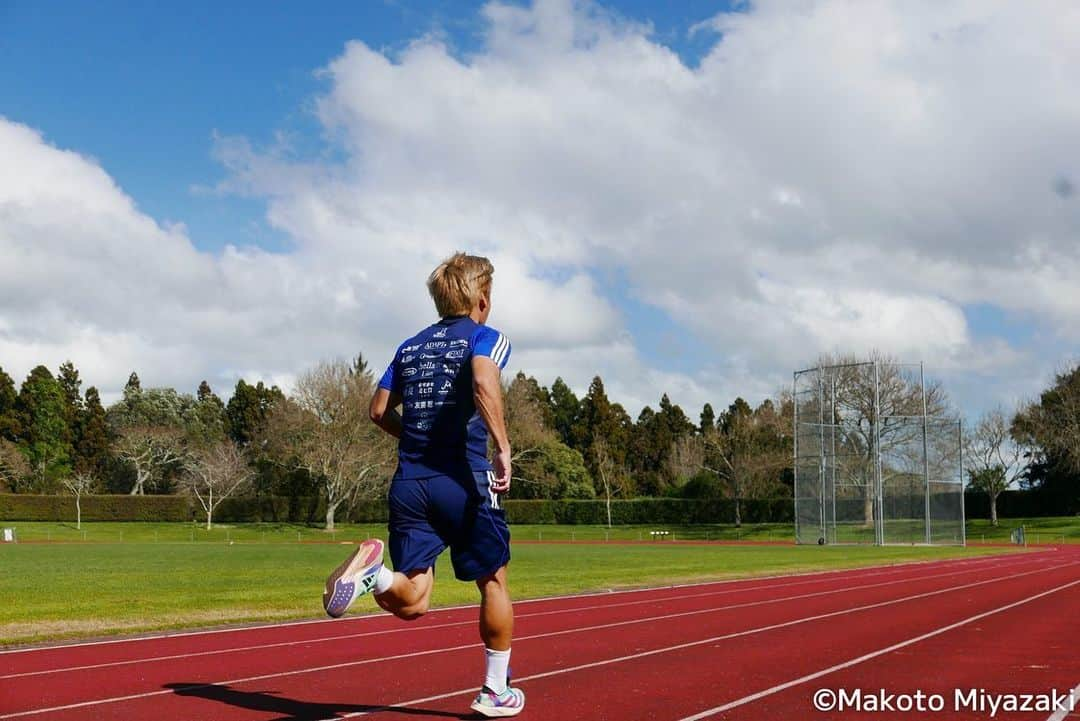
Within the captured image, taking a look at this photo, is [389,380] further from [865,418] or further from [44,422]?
[44,422]

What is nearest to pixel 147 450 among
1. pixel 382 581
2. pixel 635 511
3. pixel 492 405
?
pixel 635 511

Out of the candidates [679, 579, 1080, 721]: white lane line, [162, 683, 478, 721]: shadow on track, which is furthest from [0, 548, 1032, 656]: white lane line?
[679, 579, 1080, 721]: white lane line

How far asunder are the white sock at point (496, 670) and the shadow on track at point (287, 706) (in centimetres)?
42

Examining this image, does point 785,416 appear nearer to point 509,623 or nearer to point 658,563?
point 658,563

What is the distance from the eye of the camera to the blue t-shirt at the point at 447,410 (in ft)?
18.0

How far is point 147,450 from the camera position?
88.2 meters

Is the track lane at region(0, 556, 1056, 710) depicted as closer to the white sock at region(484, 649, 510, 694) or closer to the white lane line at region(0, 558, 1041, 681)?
the white lane line at region(0, 558, 1041, 681)

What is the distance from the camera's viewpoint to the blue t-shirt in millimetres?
5473

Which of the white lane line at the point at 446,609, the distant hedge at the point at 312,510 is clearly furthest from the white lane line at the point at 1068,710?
the distant hedge at the point at 312,510

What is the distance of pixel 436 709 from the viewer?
6.38m

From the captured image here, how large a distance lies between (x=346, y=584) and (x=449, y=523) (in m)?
0.58

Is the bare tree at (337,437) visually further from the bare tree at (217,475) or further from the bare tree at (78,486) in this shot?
the bare tree at (78,486)

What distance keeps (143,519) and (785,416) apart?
45.5m

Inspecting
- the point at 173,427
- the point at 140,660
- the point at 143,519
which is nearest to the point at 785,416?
the point at 143,519
